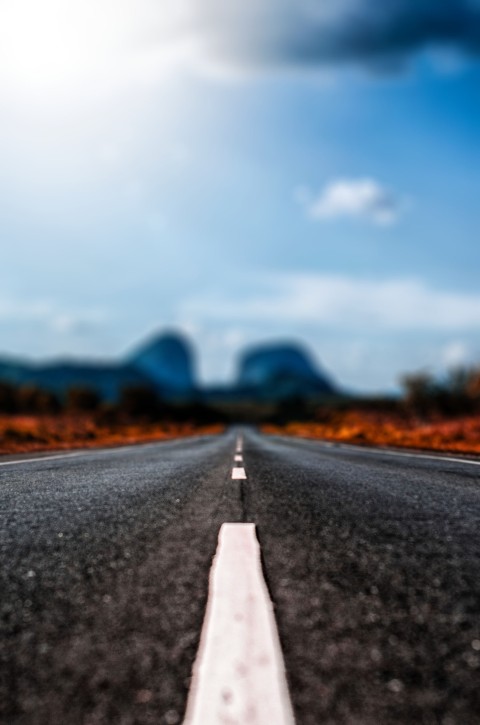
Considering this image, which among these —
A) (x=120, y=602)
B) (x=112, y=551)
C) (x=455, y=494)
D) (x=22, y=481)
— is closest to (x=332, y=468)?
(x=455, y=494)

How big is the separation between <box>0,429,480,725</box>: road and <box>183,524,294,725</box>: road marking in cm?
4

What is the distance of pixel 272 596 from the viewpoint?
6.27 ft

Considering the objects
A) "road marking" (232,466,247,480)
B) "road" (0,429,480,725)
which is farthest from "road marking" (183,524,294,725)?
"road marking" (232,466,247,480)

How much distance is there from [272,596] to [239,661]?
47cm

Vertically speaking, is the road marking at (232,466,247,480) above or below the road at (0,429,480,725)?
below

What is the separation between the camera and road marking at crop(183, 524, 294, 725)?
1.24 m

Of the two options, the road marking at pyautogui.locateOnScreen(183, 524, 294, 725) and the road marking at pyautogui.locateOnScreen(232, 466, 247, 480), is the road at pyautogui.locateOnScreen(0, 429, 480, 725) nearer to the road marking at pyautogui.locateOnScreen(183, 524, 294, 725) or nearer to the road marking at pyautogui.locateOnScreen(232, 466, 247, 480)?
the road marking at pyautogui.locateOnScreen(183, 524, 294, 725)

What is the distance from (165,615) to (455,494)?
324 cm

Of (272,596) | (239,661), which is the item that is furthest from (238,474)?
(239,661)

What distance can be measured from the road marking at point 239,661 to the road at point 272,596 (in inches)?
1.6

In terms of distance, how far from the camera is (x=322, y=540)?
107 inches

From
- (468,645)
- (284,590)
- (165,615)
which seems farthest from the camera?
(284,590)

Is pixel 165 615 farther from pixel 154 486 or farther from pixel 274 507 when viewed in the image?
pixel 154 486

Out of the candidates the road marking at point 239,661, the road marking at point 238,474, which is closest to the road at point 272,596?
the road marking at point 239,661
